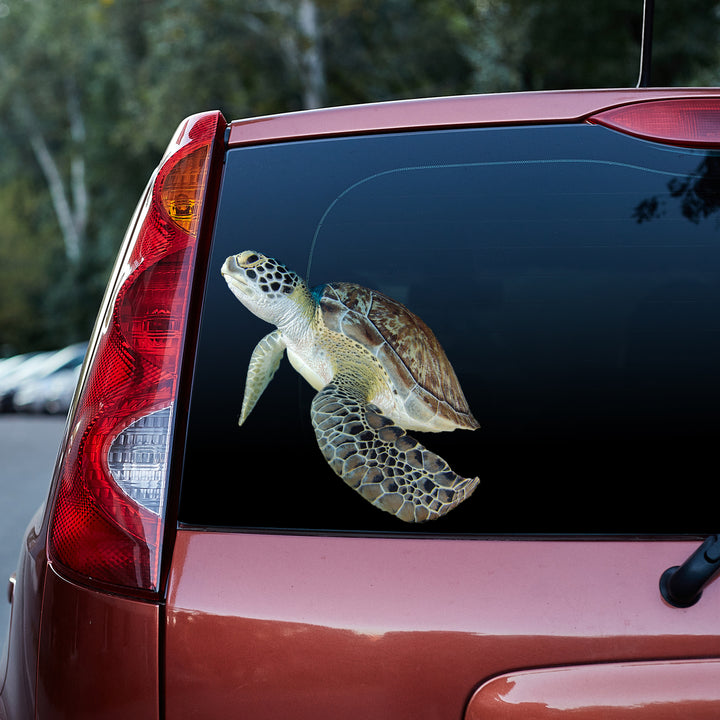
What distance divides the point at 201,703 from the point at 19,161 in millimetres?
41167

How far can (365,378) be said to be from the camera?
1.29 metres

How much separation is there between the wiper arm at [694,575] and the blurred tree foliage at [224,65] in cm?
1312

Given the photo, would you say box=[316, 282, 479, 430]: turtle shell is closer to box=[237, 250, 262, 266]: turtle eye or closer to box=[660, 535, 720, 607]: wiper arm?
box=[237, 250, 262, 266]: turtle eye

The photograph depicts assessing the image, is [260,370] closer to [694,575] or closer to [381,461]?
[381,461]

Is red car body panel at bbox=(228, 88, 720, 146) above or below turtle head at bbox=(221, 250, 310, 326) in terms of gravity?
above

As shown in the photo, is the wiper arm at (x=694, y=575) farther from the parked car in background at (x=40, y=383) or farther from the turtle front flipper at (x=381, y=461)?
the parked car in background at (x=40, y=383)

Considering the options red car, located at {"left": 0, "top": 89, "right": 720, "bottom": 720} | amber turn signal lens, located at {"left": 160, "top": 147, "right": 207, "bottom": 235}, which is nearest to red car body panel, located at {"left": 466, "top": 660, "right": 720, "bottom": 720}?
red car, located at {"left": 0, "top": 89, "right": 720, "bottom": 720}

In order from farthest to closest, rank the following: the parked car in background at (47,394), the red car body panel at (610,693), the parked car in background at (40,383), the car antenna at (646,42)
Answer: the parked car in background at (40,383) → the parked car in background at (47,394) → the car antenna at (646,42) → the red car body panel at (610,693)

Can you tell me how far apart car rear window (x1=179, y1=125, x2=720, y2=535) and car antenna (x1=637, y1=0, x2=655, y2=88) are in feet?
1.72

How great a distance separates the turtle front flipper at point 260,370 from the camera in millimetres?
1256

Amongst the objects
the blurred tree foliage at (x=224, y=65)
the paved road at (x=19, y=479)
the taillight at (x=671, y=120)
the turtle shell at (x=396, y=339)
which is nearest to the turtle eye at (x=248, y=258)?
the turtle shell at (x=396, y=339)

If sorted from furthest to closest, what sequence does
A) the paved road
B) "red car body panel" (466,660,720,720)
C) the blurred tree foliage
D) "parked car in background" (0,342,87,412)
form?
"parked car in background" (0,342,87,412), the blurred tree foliage, the paved road, "red car body panel" (466,660,720,720)

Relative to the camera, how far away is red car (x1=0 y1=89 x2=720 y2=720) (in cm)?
115

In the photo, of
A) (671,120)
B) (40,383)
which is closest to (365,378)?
(671,120)
